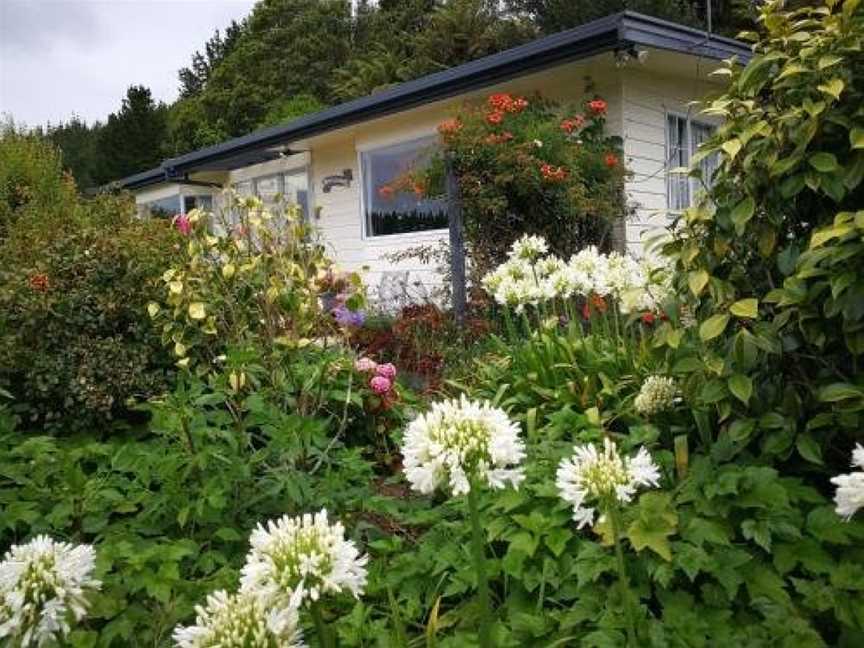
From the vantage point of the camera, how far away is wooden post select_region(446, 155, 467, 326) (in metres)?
7.90

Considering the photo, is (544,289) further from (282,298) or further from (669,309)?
(282,298)

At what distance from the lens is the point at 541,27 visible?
26.7 metres

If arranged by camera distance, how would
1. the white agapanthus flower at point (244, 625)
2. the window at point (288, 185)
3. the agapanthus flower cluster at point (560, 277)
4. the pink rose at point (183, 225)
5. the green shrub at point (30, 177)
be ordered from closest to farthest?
the white agapanthus flower at point (244, 625) < the agapanthus flower cluster at point (560, 277) < the pink rose at point (183, 225) < the green shrub at point (30, 177) < the window at point (288, 185)

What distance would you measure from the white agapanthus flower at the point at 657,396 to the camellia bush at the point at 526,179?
4964 mm

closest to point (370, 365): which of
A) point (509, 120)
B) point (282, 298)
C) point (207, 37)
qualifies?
point (282, 298)

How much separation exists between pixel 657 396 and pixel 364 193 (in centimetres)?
995

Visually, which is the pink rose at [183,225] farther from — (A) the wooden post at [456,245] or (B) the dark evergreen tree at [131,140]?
(B) the dark evergreen tree at [131,140]

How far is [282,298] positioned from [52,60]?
1065 centimetres

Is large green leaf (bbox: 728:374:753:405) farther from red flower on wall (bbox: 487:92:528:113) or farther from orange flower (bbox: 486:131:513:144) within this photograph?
red flower on wall (bbox: 487:92:528:113)

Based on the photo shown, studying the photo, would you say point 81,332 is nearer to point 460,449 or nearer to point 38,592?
point 38,592

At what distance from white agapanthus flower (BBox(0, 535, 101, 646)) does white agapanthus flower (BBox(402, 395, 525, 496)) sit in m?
0.67

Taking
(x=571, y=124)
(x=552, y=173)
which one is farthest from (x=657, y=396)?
(x=571, y=124)

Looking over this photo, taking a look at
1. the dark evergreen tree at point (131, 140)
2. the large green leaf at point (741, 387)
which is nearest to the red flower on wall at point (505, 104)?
the large green leaf at point (741, 387)

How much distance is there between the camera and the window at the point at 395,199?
35.6 ft
